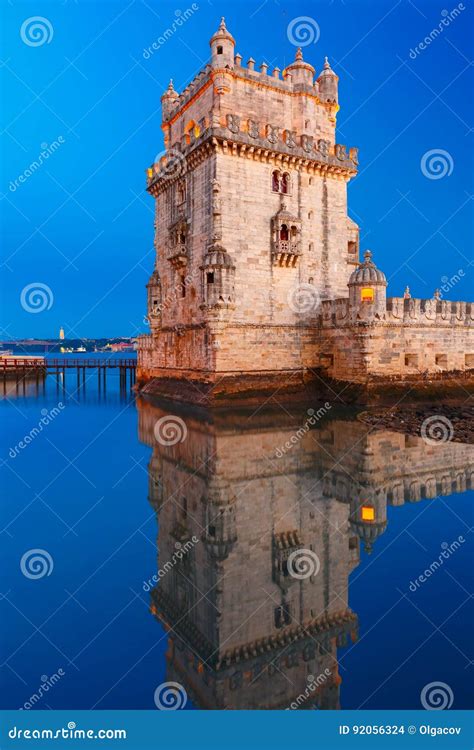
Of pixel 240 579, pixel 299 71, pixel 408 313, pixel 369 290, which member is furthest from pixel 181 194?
pixel 240 579

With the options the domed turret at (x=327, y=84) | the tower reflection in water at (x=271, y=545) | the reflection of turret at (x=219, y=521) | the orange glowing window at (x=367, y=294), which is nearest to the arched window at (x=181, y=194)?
the domed turret at (x=327, y=84)

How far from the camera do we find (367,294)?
19.7 meters

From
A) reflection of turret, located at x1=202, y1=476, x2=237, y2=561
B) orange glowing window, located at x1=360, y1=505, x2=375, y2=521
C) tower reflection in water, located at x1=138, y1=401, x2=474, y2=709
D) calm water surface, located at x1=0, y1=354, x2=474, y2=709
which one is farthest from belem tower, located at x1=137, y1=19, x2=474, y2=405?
orange glowing window, located at x1=360, y1=505, x2=375, y2=521

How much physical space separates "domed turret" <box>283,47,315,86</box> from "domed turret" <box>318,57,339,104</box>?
1.03m

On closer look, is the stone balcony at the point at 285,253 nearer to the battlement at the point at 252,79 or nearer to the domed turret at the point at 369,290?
the domed turret at the point at 369,290

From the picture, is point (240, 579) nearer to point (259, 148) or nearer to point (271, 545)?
point (271, 545)

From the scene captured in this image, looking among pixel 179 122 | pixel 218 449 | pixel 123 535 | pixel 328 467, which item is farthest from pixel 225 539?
pixel 179 122

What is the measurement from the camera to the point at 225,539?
22.9 feet

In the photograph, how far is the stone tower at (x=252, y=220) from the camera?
20.1 meters

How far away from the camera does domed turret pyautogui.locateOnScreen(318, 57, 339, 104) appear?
23.6 metres

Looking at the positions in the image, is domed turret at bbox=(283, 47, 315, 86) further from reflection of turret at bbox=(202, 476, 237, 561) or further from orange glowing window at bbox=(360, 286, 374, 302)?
reflection of turret at bbox=(202, 476, 237, 561)

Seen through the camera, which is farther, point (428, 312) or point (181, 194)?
point (181, 194)

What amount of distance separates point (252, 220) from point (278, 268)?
2325mm

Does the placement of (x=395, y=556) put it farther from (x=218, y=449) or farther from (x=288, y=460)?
(x=218, y=449)
